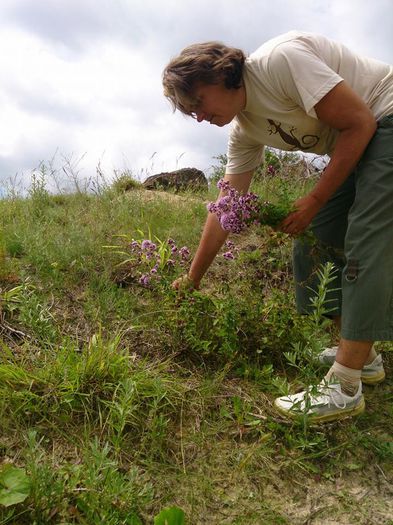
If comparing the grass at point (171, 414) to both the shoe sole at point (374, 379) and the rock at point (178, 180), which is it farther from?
the rock at point (178, 180)

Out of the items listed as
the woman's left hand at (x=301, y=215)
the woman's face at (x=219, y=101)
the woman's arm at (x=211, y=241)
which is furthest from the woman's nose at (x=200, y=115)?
the woman's left hand at (x=301, y=215)

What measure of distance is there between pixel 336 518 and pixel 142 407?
93 centimetres

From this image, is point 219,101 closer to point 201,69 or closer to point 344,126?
point 201,69

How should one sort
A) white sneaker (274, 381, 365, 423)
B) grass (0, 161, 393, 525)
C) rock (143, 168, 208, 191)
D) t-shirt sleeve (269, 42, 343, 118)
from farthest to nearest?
rock (143, 168, 208, 191)
white sneaker (274, 381, 365, 423)
t-shirt sleeve (269, 42, 343, 118)
grass (0, 161, 393, 525)

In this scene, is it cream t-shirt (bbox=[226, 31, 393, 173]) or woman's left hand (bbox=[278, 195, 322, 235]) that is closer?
cream t-shirt (bbox=[226, 31, 393, 173])

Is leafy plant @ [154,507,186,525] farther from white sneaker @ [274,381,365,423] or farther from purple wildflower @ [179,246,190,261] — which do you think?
purple wildflower @ [179,246,190,261]

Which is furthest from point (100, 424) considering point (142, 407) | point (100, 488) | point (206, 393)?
point (206, 393)

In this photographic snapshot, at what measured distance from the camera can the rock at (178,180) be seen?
702cm

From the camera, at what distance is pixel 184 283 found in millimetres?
2799

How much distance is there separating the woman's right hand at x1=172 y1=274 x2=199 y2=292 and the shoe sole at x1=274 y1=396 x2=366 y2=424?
0.83 m

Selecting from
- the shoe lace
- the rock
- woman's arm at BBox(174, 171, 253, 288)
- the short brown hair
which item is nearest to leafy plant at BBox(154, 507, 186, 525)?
the shoe lace

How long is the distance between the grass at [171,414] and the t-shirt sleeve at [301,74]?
1.65 feet

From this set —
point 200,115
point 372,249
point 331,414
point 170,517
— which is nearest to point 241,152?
point 200,115

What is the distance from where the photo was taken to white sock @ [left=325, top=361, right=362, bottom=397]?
223 centimetres
